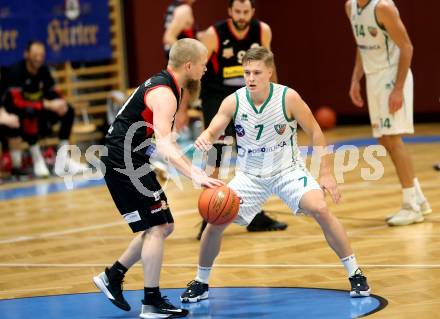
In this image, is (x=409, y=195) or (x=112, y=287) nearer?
(x=112, y=287)

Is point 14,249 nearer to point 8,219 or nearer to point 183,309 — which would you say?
point 8,219

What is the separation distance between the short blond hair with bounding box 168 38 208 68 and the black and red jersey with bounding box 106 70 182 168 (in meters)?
0.10

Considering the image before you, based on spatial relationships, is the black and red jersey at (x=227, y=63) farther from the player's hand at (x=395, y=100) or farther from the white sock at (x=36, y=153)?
the white sock at (x=36, y=153)

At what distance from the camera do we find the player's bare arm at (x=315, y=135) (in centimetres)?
598

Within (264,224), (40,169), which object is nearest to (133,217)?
(264,224)

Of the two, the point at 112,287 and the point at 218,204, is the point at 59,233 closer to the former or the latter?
the point at 112,287

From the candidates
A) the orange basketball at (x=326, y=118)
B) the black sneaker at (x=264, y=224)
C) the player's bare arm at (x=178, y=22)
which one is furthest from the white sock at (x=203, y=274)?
the orange basketball at (x=326, y=118)

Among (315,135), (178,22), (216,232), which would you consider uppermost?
(178,22)

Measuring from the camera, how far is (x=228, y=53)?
838 cm

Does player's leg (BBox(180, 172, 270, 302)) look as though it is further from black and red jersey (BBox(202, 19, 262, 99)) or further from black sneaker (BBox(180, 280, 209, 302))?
black and red jersey (BBox(202, 19, 262, 99))

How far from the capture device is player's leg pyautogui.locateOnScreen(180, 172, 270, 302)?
618 cm

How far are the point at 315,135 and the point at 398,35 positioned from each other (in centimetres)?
219

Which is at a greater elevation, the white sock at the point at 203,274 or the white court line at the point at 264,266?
the white sock at the point at 203,274

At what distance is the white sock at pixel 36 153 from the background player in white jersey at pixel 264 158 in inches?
265
